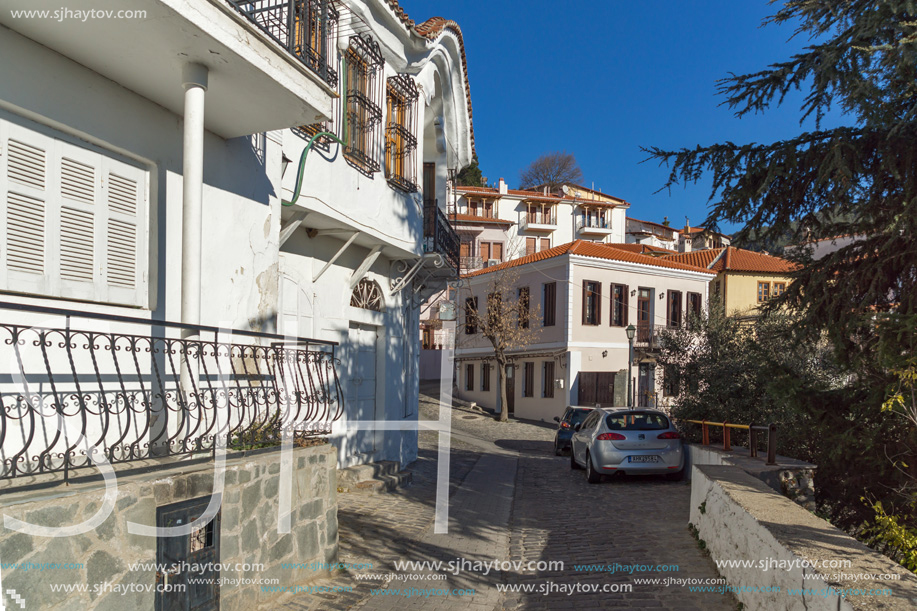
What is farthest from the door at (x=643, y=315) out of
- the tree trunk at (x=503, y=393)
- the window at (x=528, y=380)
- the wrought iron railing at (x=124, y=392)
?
the wrought iron railing at (x=124, y=392)

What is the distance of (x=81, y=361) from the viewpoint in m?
5.38

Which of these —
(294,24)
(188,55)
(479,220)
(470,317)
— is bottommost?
(470,317)

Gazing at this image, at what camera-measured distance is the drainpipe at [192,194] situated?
570 centimetres

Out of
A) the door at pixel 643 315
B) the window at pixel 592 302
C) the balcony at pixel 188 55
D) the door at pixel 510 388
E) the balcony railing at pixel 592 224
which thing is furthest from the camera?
the balcony railing at pixel 592 224

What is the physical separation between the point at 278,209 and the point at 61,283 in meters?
2.91

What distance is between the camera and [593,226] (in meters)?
58.3

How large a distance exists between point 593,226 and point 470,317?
28321 millimetres

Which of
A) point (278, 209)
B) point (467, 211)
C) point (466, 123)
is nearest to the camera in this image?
point (278, 209)

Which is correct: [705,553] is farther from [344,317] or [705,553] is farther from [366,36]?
[366,36]

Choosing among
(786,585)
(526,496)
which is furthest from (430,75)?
(786,585)

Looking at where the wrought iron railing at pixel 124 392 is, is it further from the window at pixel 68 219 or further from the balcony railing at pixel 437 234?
the balcony railing at pixel 437 234

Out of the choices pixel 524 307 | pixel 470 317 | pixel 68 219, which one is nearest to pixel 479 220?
pixel 470 317

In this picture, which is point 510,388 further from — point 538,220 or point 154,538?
point 154,538

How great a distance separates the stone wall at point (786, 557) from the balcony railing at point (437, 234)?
7.66 m
